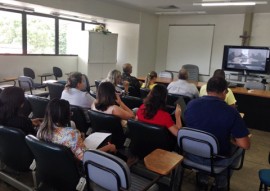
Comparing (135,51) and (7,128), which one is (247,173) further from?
(135,51)

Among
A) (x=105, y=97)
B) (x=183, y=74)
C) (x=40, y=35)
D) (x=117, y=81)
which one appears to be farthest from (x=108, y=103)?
(x=40, y=35)

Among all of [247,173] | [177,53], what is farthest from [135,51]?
[247,173]

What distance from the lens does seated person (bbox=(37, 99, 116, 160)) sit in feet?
5.75

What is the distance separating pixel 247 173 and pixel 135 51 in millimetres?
6244

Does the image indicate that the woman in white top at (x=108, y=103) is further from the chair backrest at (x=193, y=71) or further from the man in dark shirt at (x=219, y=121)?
the chair backrest at (x=193, y=71)

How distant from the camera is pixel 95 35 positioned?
304 inches

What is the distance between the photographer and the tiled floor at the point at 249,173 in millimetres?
2691

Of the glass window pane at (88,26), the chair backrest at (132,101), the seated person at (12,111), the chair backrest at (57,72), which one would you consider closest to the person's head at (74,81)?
the chair backrest at (132,101)

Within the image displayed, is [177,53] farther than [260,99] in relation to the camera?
Yes

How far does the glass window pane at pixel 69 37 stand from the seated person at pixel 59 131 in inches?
253

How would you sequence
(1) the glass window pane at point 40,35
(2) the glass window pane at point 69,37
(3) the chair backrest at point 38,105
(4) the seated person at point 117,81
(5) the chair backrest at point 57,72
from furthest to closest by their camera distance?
(2) the glass window pane at point 69,37 → (5) the chair backrest at point 57,72 → (1) the glass window pane at point 40,35 → (4) the seated person at point 117,81 → (3) the chair backrest at point 38,105

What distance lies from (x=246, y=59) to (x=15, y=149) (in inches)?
283

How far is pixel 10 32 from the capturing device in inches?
249

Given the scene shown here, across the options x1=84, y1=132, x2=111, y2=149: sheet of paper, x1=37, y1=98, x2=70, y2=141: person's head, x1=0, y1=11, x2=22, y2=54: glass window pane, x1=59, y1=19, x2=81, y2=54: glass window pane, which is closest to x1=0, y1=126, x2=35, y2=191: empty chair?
x1=37, y1=98, x2=70, y2=141: person's head
